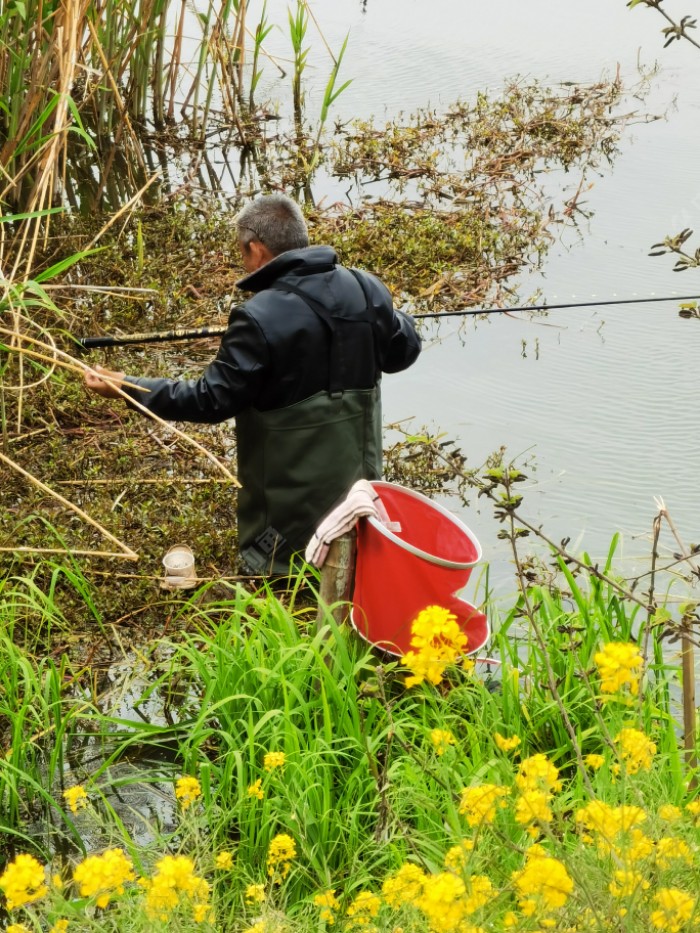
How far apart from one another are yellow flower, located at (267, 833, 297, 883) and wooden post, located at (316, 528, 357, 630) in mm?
623

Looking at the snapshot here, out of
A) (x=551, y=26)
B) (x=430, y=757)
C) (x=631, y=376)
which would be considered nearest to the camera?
(x=430, y=757)

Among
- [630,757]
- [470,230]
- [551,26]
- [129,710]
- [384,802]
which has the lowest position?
[129,710]

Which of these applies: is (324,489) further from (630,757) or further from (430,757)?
(630,757)

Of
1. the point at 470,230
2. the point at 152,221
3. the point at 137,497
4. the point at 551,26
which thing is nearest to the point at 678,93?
the point at 551,26

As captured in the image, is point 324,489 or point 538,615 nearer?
point 538,615

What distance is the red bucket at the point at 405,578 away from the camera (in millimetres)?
3094

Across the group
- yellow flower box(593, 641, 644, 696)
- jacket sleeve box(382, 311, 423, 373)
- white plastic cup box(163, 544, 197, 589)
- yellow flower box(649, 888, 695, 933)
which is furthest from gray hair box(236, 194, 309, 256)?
yellow flower box(649, 888, 695, 933)

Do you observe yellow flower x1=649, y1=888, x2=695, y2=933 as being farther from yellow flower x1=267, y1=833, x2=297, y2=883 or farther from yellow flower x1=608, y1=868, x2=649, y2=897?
yellow flower x1=267, y1=833, x2=297, y2=883

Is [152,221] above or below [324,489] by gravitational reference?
above

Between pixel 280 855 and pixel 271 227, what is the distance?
6.00ft

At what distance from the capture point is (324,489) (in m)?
3.79

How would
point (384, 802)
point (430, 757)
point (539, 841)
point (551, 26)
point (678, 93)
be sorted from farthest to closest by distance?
point (551, 26) < point (678, 93) < point (430, 757) < point (539, 841) < point (384, 802)

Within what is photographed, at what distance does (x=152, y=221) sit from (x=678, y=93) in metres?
3.87

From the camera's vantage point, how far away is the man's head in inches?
142
